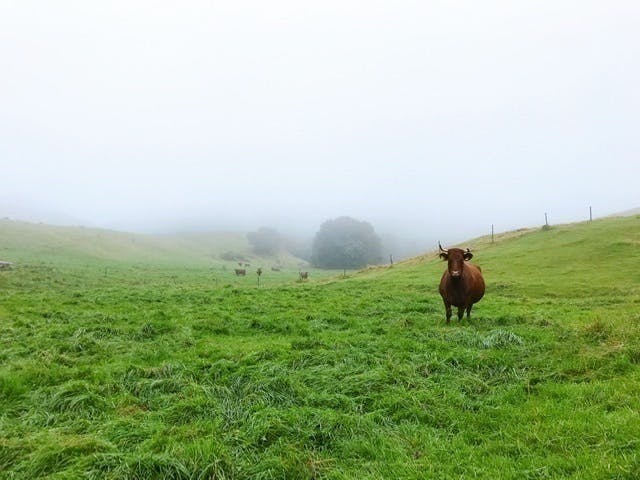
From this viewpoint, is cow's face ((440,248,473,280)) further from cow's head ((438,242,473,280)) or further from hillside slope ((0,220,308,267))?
hillside slope ((0,220,308,267))

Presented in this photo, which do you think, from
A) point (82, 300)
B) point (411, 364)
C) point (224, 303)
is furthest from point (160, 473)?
point (82, 300)

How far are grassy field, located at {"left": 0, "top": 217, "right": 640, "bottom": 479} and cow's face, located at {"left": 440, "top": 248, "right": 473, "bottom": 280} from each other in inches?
66.1

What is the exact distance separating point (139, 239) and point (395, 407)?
11749cm

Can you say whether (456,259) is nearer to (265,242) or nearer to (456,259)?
(456,259)

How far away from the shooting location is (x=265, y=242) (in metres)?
136

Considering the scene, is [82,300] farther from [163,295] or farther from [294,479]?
[294,479]

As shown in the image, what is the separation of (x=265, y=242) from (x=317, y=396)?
129740 millimetres

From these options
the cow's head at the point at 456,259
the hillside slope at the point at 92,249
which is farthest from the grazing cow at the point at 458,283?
the hillside slope at the point at 92,249

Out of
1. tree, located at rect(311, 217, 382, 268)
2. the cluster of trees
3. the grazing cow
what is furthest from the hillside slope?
the grazing cow

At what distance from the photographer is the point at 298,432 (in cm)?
640

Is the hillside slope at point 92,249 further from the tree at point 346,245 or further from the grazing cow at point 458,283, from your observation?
the grazing cow at point 458,283

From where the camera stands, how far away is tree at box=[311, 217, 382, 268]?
109375 millimetres

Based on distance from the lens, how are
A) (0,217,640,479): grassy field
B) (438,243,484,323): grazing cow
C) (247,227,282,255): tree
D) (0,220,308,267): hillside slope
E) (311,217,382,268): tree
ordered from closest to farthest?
1. (0,217,640,479): grassy field
2. (438,243,484,323): grazing cow
3. (0,220,308,267): hillside slope
4. (311,217,382,268): tree
5. (247,227,282,255): tree

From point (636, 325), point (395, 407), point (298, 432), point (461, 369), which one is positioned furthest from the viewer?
point (636, 325)
